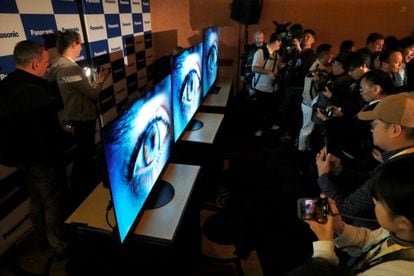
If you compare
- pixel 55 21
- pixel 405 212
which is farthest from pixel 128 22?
pixel 405 212

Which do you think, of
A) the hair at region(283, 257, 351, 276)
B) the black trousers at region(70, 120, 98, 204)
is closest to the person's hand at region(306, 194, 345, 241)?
the hair at region(283, 257, 351, 276)

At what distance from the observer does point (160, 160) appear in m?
1.50

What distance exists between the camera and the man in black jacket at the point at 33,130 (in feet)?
5.13

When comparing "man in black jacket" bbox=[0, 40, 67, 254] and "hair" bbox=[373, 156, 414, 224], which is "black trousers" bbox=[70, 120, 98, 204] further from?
"hair" bbox=[373, 156, 414, 224]

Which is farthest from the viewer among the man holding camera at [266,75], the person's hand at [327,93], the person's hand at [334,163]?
the man holding camera at [266,75]

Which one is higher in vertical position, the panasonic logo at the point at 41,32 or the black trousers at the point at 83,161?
the panasonic logo at the point at 41,32

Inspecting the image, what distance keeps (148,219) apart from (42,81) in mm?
1067

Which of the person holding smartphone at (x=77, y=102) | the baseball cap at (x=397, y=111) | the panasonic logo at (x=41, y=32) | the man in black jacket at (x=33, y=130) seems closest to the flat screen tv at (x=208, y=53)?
the person holding smartphone at (x=77, y=102)

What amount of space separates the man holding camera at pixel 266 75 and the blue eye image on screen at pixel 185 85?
1144 mm

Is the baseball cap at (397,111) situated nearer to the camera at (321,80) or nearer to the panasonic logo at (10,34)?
the camera at (321,80)

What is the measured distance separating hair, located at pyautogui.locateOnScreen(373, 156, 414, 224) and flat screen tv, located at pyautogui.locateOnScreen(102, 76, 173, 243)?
2.81 ft

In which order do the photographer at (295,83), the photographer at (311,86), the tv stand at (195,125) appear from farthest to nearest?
the photographer at (295,83) < the photographer at (311,86) < the tv stand at (195,125)

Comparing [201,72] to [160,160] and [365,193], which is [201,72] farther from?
[365,193]

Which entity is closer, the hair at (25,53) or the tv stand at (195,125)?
the hair at (25,53)
